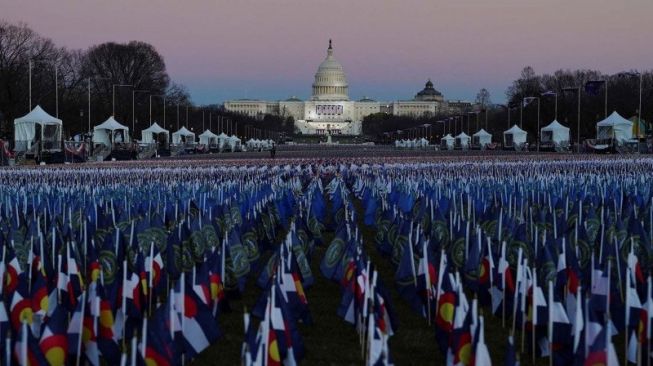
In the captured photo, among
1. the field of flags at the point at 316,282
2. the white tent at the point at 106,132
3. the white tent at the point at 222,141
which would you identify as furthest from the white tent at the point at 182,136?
the field of flags at the point at 316,282

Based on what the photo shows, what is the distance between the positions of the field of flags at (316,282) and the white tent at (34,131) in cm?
3702

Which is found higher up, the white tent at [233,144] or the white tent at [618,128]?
the white tent at [618,128]

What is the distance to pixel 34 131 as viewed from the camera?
57969 mm

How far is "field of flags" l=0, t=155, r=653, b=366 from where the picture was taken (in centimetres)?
815

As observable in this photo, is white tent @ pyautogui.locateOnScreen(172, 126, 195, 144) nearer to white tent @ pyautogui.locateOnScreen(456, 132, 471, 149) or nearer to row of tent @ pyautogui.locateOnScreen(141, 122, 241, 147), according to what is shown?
row of tent @ pyautogui.locateOnScreen(141, 122, 241, 147)

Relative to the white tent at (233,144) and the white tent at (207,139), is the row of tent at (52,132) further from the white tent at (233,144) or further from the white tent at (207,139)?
the white tent at (233,144)

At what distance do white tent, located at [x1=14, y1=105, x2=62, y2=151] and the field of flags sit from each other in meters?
37.0

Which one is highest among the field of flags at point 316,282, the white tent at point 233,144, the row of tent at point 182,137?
the row of tent at point 182,137

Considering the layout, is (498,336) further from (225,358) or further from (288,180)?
(288,180)

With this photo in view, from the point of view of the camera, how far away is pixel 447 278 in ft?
32.2

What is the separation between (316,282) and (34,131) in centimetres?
4590

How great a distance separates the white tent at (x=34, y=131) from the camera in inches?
2251

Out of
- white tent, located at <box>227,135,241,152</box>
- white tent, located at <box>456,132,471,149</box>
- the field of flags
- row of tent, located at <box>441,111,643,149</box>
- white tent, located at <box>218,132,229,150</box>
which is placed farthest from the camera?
white tent, located at <box>227,135,241,152</box>

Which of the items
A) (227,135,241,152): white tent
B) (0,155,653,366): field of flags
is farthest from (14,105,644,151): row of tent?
(0,155,653,366): field of flags
